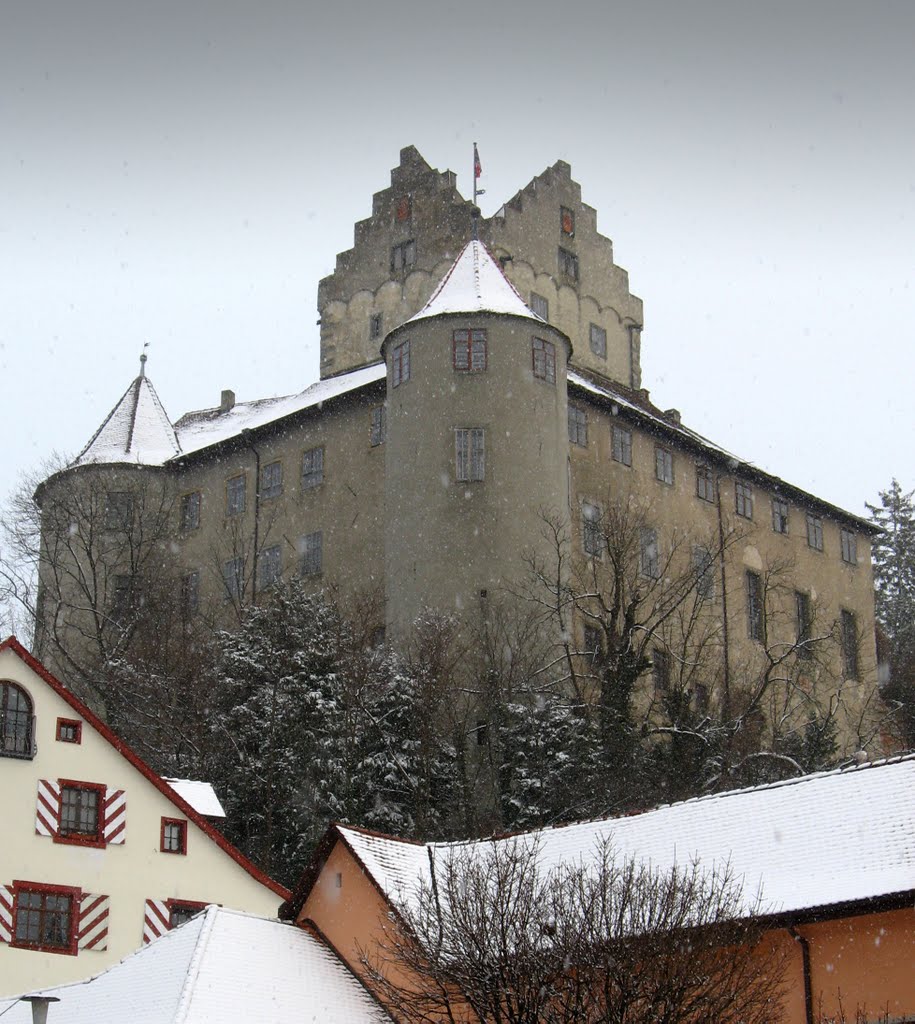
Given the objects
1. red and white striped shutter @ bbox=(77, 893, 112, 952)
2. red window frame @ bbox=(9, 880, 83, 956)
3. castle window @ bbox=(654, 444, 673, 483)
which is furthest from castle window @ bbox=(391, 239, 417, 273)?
red window frame @ bbox=(9, 880, 83, 956)

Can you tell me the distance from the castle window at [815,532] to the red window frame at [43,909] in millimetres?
38289

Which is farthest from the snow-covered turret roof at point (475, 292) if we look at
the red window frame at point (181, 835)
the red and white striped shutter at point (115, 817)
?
the red and white striped shutter at point (115, 817)

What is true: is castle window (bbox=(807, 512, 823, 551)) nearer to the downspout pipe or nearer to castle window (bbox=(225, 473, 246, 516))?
castle window (bbox=(225, 473, 246, 516))

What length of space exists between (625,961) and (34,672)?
16.2m

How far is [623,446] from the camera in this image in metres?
59.9

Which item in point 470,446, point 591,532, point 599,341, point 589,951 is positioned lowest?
point 589,951

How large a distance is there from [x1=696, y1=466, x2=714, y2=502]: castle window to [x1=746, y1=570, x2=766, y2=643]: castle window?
2.92 meters

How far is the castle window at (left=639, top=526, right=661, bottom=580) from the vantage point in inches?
2301

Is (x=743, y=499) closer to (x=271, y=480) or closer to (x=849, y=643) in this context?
(x=849, y=643)

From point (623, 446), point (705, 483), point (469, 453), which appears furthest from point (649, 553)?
point (469, 453)

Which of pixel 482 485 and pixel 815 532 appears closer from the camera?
pixel 482 485

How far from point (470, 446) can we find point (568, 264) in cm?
1616

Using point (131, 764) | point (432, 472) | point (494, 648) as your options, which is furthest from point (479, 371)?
Answer: point (131, 764)

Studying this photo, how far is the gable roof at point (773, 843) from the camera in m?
26.0
